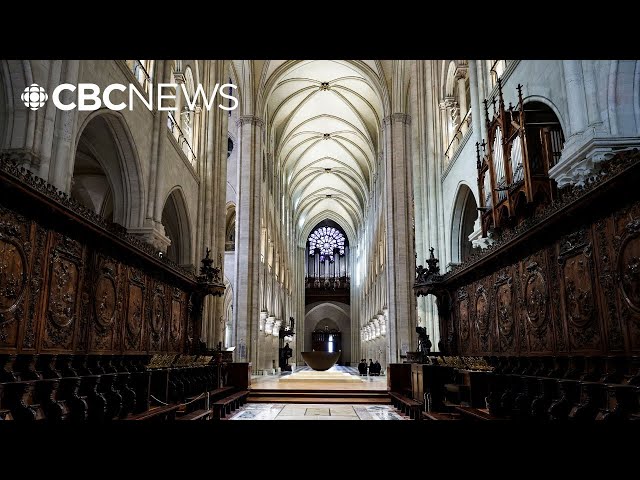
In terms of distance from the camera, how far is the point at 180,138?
14.7 m

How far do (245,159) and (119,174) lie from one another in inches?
459

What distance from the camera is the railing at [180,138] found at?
13.7m

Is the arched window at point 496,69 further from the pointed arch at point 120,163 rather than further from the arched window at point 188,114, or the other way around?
the arched window at point 188,114

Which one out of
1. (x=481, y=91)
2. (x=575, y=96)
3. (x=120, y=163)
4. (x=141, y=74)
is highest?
(x=141, y=74)

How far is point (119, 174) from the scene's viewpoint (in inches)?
460

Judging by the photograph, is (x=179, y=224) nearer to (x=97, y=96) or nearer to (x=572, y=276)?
(x=97, y=96)

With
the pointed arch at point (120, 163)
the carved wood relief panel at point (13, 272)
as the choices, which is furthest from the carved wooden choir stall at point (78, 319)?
the pointed arch at point (120, 163)

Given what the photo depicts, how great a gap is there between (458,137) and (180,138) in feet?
25.7

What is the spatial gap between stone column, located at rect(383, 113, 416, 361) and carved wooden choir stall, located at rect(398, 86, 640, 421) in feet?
31.8

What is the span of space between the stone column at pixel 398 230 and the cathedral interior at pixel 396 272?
16 cm

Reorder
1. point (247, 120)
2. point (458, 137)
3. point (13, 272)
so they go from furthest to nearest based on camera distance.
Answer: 1. point (247, 120)
2. point (458, 137)
3. point (13, 272)

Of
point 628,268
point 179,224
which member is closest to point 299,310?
point 179,224
